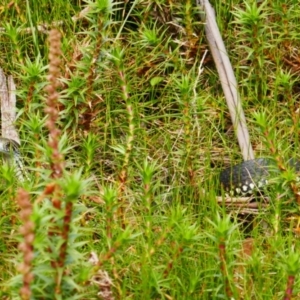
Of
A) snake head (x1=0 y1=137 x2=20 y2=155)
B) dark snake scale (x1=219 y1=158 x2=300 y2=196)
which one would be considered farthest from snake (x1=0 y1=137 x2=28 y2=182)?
dark snake scale (x1=219 y1=158 x2=300 y2=196)

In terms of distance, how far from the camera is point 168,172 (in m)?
3.48

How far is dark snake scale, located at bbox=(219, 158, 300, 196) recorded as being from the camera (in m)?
Result: 3.34

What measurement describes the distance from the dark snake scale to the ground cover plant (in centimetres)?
5

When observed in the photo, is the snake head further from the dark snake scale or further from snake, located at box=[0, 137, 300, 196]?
the dark snake scale

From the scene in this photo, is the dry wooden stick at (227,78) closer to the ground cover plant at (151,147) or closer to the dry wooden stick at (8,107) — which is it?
the ground cover plant at (151,147)

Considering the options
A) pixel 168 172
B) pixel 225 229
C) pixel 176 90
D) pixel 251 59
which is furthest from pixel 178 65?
pixel 225 229

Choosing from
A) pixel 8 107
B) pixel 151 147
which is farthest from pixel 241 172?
pixel 8 107

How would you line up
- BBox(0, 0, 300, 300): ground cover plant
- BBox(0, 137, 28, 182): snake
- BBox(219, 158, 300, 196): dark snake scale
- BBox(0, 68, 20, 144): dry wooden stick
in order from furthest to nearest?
1. BBox(0, 68, 20, 144): dry wooden stick
2. BBox(219, 158, 300, 196): dark snake scale
3. BBox(0, 137, 28, 182): snake
4. BBox(0, 0, 300, 300): ground cover plant

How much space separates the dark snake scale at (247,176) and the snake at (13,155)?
0.82 meters

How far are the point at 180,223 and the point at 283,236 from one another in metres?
0.51

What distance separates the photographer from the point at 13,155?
3.34m

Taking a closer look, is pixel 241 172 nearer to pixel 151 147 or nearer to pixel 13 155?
pixel 151 147

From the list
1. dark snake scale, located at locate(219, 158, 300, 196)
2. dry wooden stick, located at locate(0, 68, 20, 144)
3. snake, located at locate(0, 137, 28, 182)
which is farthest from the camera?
dry wooden stick, located at locate(0, 68, 20, 144)

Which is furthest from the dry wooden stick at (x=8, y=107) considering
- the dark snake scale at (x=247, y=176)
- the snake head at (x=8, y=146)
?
the dark snake scale at (x=247, y=176)
